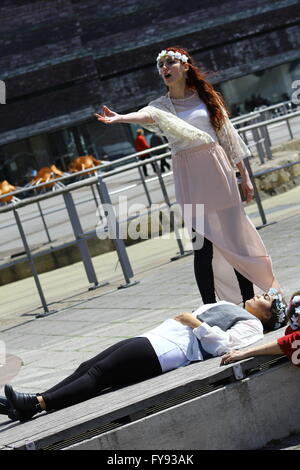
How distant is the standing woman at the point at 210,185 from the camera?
21.5 ft

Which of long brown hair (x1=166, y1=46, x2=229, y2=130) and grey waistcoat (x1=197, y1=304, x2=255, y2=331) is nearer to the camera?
grey waistcoat (x1=197, y1=304, x2=255, y2=331)

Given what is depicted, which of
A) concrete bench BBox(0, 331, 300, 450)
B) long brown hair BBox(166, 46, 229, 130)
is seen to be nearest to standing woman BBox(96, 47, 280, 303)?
long brown hair BBox(166, 46, 229, 130)

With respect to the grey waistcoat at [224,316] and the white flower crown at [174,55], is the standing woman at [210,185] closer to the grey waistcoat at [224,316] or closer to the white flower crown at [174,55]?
the white flower crown at [174,55]

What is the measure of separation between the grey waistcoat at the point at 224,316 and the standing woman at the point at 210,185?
1.20 m

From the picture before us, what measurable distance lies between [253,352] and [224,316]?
1.93 ft

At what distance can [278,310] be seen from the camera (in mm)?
5363

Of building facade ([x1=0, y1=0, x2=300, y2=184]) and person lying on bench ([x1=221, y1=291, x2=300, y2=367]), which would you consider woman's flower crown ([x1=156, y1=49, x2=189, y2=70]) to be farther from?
building facade ([x1=0, y1=0, x2=300, y2=184])

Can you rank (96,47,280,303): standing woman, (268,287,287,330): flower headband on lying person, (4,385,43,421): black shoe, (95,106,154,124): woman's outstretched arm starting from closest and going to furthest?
(4,385,43,421): black shoe → (268,287,287,330): flower headband on lying person → (95,106,154,124): woman's outstretched arm → (96,47,280,303): standing woman

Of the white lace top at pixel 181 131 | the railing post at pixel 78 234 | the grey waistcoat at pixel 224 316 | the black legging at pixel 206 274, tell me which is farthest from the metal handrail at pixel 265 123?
the grey waistcoat at pixel 224 316

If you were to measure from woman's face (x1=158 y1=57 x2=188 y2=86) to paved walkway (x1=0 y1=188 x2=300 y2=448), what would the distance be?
176 centimetres

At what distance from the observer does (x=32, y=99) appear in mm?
42781

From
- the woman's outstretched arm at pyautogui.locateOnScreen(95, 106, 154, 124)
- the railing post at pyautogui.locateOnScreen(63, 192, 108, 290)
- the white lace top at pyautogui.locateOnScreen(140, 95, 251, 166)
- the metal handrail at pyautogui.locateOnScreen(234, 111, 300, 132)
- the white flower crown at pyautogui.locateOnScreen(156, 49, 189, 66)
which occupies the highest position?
the white flower crown at pyautogui.locateOnScreen(156, 49, 189, 66)

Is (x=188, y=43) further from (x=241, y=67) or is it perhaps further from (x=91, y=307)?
(x=91, y=307)

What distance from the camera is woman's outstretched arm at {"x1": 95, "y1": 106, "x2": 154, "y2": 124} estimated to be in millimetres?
→ 5914
